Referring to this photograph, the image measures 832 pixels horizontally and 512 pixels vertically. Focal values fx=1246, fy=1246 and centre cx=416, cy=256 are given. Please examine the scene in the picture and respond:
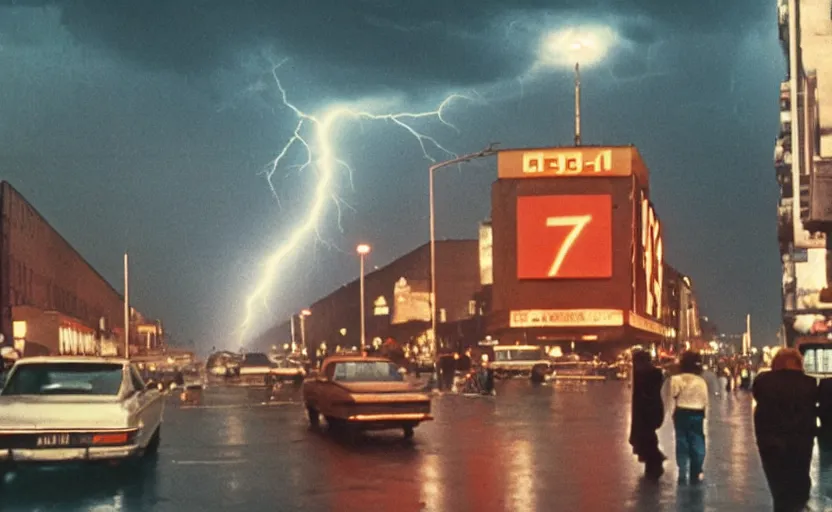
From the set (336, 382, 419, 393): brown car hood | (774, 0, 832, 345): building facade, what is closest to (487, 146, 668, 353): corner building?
(774, 0, 832, 345): building facade

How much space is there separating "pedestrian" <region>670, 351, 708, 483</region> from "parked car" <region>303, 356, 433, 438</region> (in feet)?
23.3

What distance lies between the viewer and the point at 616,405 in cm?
3625

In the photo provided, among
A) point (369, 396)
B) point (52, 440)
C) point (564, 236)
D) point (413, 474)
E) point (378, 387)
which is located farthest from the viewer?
point (564, 236)

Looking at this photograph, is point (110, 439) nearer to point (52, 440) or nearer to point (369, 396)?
point (52, 440)

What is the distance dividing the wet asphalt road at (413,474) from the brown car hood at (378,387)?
932 mm

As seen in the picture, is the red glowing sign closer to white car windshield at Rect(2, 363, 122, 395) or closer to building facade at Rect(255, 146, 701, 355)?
building facade at Rect(255, 146, 701, 355)

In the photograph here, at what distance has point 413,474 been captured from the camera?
16438 mm

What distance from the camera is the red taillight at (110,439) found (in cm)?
1488

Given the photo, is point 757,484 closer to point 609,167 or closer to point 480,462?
point 480,462

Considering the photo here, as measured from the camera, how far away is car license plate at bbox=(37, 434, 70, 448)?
48.4ft

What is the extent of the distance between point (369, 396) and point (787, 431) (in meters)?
12.9

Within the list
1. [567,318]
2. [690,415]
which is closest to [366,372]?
[690,415]

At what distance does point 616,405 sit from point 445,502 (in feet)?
77.1

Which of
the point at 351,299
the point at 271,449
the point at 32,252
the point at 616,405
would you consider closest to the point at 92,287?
the point at 32,252
